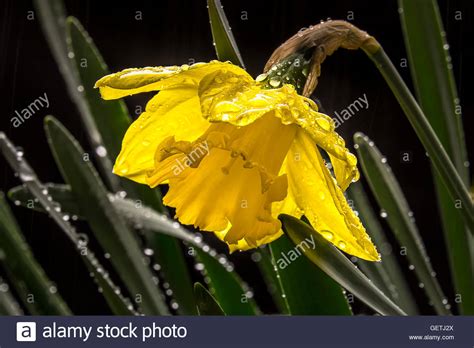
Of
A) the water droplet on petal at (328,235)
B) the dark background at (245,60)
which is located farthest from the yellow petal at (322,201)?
the dark background at (245,60)

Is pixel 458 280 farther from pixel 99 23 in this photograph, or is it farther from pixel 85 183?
pixel 99 23

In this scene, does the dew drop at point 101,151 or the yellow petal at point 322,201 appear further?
the dew drop at point 101,151

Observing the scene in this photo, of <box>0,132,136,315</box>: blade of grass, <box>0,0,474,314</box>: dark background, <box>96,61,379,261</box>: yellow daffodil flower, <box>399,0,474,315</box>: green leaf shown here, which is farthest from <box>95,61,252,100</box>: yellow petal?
<box>0,0,474,314</box>: dark background

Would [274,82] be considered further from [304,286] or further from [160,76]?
[304,286]

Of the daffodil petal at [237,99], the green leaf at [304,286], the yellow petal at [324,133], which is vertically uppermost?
the daffodil petal at [237,99]

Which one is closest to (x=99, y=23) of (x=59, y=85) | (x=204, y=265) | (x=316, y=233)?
(x=59, y=85)

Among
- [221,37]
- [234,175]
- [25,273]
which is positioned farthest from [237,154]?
[25,273]

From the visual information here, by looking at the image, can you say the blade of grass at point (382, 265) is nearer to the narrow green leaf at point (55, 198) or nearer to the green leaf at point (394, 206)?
the green leaf at point (394, 206)

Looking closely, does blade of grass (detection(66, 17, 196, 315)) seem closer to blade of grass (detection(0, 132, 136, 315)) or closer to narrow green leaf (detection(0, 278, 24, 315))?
blade of grass (detection(0, 132, 136, 315))
